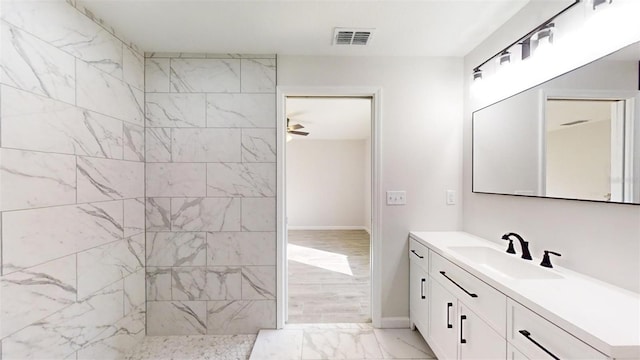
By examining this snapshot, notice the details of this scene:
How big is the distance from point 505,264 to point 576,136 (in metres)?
0.84

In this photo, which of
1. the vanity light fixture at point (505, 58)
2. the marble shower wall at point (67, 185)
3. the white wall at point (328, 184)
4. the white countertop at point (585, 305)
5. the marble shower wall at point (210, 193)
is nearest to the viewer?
the white countertop at point (585, 305)

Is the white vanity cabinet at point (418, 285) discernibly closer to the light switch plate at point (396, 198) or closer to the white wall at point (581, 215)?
the light switch plate at point (396, 198)

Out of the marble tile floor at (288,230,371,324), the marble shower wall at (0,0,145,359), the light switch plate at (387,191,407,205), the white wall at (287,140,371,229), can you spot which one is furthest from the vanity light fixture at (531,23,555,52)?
the white wall at (287,140,371,229)

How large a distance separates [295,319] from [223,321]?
65 centimetres

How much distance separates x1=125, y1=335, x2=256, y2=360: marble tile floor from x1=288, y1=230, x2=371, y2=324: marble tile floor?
0.53 m

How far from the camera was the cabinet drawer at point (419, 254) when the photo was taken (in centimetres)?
216

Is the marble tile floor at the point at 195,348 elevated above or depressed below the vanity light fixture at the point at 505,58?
below

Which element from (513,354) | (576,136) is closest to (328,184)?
(576,136)

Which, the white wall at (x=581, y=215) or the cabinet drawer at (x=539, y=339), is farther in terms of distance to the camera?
the white wall at (x=581, y=215)

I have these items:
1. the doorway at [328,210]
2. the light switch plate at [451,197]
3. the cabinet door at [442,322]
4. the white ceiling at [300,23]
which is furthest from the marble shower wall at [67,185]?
the light switch plate at [451,197]

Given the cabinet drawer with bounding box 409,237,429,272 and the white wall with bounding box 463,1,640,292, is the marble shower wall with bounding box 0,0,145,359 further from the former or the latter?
the white wall with bounding box 463,1,640,292

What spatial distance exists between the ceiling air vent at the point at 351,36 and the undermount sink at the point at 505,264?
5.47 feet

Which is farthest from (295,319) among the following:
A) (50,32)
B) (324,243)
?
(324,243)

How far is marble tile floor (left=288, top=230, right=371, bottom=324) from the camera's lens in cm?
280
